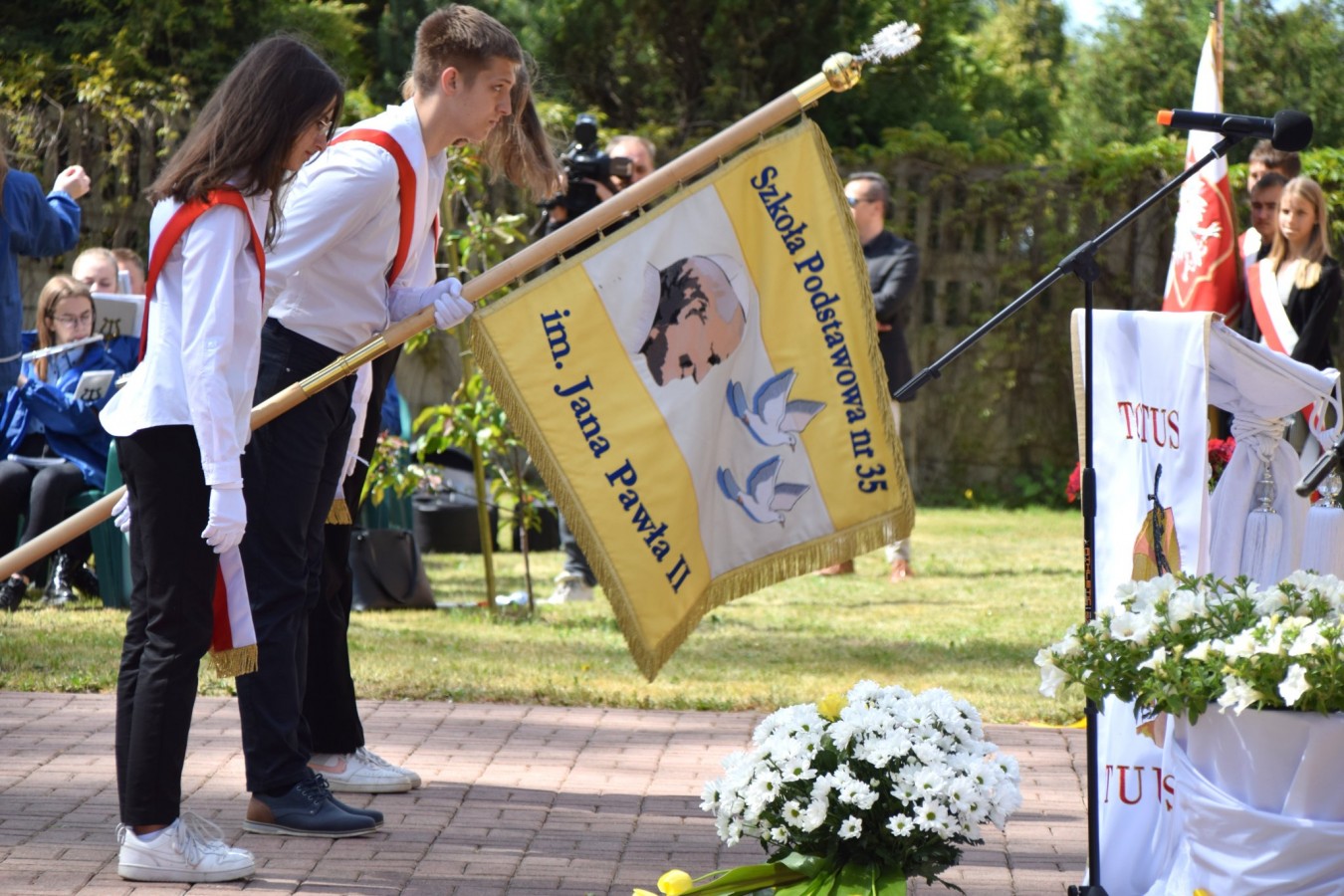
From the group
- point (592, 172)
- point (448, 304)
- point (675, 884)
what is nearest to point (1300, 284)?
point (592, 172)

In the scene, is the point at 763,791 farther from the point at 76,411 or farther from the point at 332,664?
the point at 76,411

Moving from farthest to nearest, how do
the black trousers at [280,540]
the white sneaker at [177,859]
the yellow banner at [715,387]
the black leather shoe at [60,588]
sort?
the black leather shoe at [60,588] → the yellow banner at [715,387] → the black trousers at [280,540] → the white sneaker at [177,859]

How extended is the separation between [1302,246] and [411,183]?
499cm

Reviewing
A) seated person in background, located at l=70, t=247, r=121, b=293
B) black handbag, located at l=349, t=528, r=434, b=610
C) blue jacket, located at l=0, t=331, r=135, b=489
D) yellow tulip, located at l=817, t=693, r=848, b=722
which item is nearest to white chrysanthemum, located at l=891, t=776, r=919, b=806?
yellow tulip, located at l=817, t=693, r=848, b=722

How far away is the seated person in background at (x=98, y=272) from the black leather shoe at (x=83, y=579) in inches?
56.3

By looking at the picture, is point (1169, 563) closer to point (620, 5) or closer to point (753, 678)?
point (753, 678)

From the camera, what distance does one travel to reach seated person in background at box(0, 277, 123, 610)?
26.2 feet

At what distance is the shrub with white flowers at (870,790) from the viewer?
3.14m

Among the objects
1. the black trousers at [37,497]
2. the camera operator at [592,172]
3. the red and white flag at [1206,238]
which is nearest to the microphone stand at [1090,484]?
the camera operator at [592,172]

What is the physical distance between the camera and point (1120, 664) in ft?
10.6

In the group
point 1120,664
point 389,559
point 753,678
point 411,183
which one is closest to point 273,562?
point 411,183

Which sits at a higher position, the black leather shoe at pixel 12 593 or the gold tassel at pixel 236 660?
the gold tassel at pixel 236 660

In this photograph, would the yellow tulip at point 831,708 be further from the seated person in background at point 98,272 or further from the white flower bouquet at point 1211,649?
the seated person in background at point 98,272

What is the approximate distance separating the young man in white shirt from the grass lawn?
1.87m
